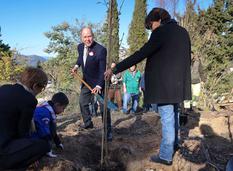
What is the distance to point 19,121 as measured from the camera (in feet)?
10.6

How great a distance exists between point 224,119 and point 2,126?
545 centimetres

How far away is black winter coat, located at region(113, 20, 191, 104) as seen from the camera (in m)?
3.62

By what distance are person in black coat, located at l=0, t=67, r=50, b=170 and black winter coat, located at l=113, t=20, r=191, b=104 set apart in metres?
0.94

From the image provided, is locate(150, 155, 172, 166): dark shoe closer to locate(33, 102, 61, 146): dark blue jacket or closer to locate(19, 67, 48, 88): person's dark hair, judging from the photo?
locate(33, 102, 61, 146): dark blue jacket

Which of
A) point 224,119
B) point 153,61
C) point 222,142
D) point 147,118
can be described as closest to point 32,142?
point 153,61

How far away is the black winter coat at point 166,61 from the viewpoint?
11.9 feet

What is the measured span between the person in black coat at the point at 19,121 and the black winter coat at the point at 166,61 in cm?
94

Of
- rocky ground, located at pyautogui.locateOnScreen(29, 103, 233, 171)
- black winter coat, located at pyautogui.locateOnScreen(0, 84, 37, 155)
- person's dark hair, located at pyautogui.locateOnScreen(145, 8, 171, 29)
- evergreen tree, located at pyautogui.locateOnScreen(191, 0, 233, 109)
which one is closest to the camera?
black winter coat, located at pyautogui.locateOnScreen(0, 84, 37, 155)

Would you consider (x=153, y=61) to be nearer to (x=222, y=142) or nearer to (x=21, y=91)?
(x=21, y=91)

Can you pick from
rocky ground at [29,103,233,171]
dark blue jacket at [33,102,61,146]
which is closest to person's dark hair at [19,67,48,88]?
dark blue jacket at [33,102,61,146]

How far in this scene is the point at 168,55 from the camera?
3676mm

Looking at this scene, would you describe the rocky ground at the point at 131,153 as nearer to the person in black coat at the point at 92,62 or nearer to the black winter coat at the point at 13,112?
the person in black coat at the point at 92,62

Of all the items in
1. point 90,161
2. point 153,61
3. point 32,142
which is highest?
point 153,61

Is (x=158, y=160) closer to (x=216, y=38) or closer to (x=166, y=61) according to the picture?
(x=166, y=61)
